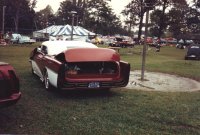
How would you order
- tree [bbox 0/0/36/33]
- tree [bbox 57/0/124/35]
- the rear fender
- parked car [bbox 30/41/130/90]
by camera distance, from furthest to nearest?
tree [bbox 57/0/124/35]
tree [bbox 0/0/36/33]
the rear fender
parked car [bbox 30/41/130/90]

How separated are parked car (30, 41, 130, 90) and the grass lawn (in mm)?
370

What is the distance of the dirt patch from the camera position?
1176 cm

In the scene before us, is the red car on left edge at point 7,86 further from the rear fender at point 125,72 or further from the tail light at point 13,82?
the rear fender at point 125,72

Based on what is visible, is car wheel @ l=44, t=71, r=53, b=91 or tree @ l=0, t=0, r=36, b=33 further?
tree @ l=0, t=0, r=36, b=33

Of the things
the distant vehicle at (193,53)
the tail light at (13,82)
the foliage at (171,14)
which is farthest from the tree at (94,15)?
the tail light at (13,82)

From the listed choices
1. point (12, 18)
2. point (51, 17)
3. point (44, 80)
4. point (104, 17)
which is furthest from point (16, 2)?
point (44, 80)

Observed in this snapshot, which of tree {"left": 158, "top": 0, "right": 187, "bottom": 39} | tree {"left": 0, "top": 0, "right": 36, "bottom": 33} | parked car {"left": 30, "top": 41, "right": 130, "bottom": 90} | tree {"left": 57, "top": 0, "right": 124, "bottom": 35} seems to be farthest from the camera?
tree {"left": 57, "top": 0, "right": 124, "bottom": 35}

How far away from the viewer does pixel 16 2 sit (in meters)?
73.0

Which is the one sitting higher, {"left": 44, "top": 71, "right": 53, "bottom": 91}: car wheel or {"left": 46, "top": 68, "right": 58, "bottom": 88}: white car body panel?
{"left": 46, "top": 68, "right": 58, "bottom": 88}: white car body panel

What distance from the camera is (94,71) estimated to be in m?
9.95

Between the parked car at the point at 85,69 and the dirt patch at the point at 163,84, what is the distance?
1675mm

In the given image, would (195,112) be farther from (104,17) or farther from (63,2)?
(63,2)

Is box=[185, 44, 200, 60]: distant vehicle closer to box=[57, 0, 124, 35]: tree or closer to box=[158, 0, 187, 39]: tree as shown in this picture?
box=[158, 0, 187, 39]: tree

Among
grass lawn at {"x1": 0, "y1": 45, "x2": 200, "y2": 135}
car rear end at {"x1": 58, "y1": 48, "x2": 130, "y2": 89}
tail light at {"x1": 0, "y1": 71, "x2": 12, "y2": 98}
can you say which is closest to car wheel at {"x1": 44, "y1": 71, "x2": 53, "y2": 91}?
grass lawn at {"x1": 0, "y1": 45, "x2": 200, "y2": 135}
